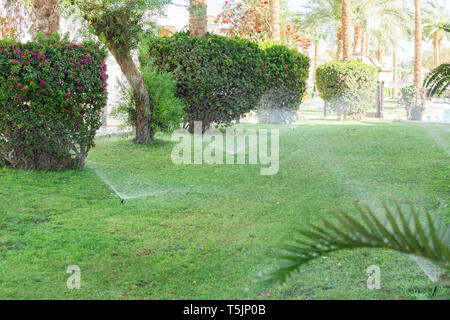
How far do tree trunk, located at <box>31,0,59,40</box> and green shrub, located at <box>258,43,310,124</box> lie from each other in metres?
5.09

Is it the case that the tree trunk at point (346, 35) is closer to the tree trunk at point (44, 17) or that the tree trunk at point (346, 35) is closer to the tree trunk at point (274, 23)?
the tree trunk at point (274, 23)

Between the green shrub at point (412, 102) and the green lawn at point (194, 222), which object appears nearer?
the green lawn at point (194, 222)

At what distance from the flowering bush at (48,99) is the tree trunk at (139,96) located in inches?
71.3

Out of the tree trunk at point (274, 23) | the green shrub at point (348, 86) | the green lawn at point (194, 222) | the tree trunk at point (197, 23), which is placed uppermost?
the tree trunk at point (274, 23)

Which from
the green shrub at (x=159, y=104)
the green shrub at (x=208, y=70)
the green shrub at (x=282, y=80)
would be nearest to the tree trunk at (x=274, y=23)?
the green shrub at (x=282, y=80)

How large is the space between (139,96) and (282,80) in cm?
444

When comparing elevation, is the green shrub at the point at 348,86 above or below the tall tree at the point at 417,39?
below

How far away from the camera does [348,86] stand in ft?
52.0

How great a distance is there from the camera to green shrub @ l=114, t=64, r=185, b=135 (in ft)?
26.6

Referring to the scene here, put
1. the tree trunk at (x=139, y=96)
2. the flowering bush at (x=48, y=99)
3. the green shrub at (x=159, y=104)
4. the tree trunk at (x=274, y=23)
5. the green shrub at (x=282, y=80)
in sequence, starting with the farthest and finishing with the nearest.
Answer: the tree trunk at (x=274, y=23), the green shrub at (x=282, y=80), the green shrub at (x=159, y=104), the tree trunk at (x=139, y=96), the flowering bush at (x=48, y=99)

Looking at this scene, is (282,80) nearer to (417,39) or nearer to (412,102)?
(412,102)

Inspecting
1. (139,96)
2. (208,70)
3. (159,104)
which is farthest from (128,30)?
(208,70)

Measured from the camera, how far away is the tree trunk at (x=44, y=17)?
20.1 feet

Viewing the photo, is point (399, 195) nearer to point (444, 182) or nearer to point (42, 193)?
point (444, 182)
